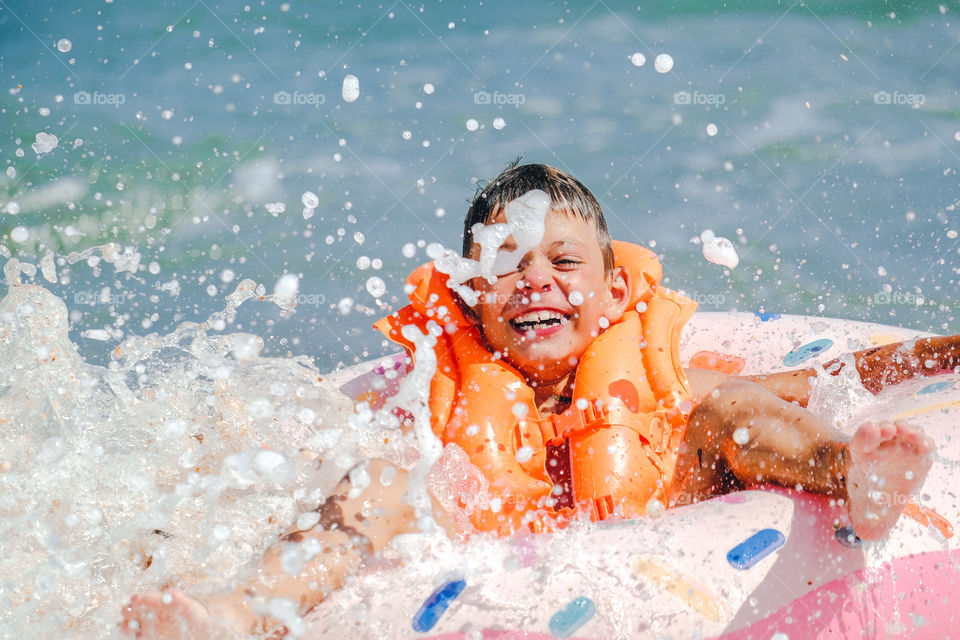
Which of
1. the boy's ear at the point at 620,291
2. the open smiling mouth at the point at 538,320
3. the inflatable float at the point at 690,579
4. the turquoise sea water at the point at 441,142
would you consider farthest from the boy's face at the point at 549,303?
the turquoise sea water at the point at 441,142

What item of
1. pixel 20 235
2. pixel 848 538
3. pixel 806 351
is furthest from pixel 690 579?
pixel 20 235

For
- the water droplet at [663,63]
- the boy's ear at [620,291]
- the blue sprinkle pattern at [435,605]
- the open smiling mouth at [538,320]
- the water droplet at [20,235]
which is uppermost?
the blue sprinkle pattern at [435,605]

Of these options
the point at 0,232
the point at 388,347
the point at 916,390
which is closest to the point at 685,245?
the point at 388,347

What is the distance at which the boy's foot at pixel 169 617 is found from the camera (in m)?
1.47

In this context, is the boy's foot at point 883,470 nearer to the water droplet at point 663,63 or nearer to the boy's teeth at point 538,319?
the boy's teeth at point 538,319

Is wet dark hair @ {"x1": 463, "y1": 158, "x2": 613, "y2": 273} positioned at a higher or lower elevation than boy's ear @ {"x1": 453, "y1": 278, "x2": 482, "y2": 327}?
higher

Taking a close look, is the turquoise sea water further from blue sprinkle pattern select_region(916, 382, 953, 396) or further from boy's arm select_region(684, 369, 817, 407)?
blue sprinkle pattern select_region(916, 382, 953, 396)

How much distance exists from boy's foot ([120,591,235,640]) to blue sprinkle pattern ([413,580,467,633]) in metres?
0.35

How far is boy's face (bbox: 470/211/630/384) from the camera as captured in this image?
8.05ft

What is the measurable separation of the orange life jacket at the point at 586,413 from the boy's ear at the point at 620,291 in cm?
2

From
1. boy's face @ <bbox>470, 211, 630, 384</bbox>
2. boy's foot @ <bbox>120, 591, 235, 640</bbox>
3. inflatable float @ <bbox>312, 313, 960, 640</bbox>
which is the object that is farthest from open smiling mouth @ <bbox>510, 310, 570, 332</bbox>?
boy's foot @ <bbox>120, 591, 235, 640</bbox>

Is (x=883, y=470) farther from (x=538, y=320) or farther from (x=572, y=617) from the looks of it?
(x=538, y=320)

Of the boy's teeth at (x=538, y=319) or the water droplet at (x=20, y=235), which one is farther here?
the water droplet at (x=20, y=235)

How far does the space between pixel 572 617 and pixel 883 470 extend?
62 cm
